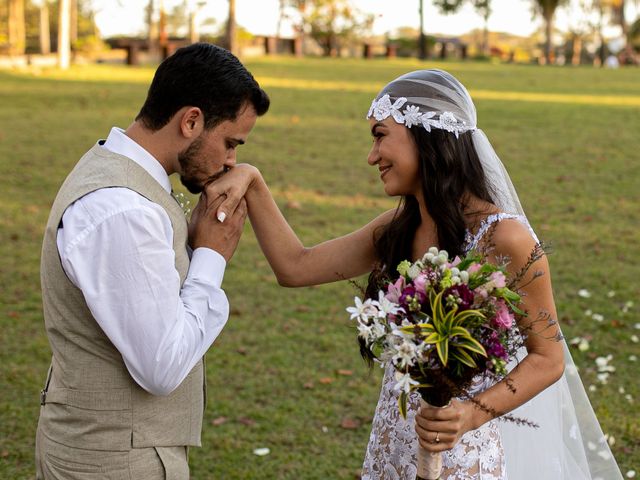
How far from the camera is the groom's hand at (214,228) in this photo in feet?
9.49

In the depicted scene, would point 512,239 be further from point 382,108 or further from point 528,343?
point 382,108

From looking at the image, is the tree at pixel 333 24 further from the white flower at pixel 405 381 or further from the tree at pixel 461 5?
the white flower at pixel 405 381

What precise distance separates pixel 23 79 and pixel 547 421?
23.4 meters

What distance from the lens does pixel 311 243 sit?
9.82m

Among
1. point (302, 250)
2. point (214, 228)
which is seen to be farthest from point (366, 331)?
point (302, 250)

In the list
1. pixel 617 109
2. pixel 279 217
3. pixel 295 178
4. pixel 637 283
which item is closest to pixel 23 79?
pixel 295 178

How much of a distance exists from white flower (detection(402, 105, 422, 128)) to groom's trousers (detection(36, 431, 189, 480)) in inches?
59.8

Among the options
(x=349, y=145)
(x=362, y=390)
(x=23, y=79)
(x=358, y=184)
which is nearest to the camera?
(x=362, y=390)

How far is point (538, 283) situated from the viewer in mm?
2961

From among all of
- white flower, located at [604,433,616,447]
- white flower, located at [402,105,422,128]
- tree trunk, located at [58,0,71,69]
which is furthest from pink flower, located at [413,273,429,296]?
tree trunk, located at [58,0,71,69]

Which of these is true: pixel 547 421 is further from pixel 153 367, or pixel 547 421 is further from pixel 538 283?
pixel 153 367

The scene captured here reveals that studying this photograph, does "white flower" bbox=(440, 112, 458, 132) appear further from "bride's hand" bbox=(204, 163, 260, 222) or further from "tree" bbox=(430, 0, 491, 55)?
"tree" bbox=(430, 0, 491, 55)

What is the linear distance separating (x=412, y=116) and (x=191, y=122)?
3.03 ft

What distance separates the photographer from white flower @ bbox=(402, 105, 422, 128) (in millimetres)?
3230
